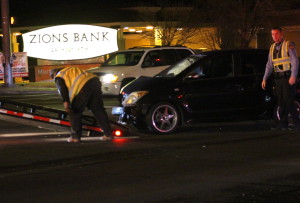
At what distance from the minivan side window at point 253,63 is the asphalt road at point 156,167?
3.95 ft

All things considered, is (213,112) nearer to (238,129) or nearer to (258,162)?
(238,129)

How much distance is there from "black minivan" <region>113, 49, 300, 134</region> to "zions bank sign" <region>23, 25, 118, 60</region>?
62.5ft

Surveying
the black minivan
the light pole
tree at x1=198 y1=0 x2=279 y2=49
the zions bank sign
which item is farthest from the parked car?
the zions bank sign

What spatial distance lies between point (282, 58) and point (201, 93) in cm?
168

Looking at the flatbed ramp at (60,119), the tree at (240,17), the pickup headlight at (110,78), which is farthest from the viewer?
the tree at (240,17)

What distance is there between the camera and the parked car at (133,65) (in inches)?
682

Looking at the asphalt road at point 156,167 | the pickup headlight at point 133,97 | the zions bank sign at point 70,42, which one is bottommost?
the asphalt road at point 156,167

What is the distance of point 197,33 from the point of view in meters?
35.2

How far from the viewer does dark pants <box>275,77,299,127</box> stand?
1088 centimetres

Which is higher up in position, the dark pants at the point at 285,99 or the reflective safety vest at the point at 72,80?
the reflective safety vest at the point at 72,80

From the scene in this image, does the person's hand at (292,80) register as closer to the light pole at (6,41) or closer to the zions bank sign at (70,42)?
the light pole at (6,41)

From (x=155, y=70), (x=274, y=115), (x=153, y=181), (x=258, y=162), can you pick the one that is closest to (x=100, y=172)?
(x=153, y=181)

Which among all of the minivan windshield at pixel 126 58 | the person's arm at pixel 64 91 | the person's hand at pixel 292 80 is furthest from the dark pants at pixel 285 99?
the minivan windshield at pixel 126 58

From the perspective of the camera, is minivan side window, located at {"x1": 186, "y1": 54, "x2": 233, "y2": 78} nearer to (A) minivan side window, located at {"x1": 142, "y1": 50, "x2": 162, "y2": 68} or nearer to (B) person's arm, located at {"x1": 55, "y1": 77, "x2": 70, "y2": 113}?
(B) person's arm, located at {"x1": 55, "y1": 77, "x2": 70, "y2": 113}
